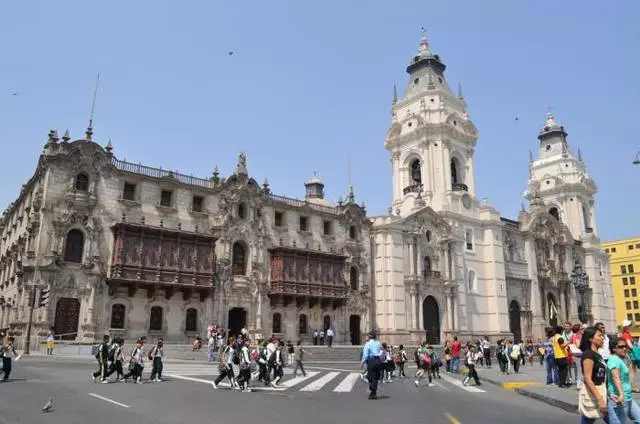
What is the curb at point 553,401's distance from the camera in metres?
12.3

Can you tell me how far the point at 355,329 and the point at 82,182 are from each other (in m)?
23.8

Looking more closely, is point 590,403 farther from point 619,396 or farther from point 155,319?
point 155,319

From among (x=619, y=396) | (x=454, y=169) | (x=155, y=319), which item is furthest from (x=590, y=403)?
(x=454, y=169)

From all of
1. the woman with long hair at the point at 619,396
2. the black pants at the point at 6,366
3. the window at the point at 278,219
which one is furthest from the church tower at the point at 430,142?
the woman with long hair at the point at 619,396

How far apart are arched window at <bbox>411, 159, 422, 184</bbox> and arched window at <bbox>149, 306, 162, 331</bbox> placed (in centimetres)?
3063

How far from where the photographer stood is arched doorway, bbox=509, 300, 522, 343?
5417 cm

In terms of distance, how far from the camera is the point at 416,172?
55094 millimetres

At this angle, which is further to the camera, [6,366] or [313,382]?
[313,382]

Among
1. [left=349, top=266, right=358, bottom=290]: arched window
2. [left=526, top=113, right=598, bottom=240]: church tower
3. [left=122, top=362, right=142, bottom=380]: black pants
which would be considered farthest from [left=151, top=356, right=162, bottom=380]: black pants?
[left=526, top=113, right=598, bottom=240]: church tower

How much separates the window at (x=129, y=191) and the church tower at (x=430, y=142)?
2595 centimetres

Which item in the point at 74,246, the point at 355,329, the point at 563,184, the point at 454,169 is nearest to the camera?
the point at 74,246

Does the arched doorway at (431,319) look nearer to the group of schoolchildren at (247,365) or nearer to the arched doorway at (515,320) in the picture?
the arched doorway at (515,320)

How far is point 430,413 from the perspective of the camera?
11570mm

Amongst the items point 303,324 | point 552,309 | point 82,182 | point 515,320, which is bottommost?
point 303,324
